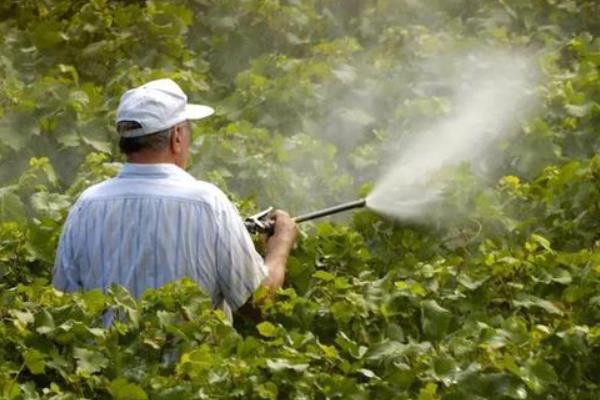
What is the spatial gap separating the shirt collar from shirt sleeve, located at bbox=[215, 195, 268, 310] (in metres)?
0.18

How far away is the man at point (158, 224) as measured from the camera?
500cm

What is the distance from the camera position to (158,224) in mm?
5008

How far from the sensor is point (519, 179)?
6754mm

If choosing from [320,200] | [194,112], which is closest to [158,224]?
[194,112]

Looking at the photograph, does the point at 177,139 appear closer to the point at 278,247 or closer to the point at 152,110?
the point at 152,110

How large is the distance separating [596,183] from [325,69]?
6.69 feet

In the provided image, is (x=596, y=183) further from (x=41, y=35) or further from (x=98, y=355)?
(x=41, y=35)

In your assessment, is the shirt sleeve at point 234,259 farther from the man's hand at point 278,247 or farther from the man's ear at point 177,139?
the man's ear at point 177,139

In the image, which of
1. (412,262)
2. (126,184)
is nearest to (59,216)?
(126,184)

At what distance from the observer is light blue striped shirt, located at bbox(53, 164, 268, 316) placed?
500cm

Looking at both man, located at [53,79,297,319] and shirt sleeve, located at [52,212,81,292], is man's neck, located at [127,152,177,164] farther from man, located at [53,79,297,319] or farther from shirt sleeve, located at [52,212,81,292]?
shirt sleeve, located at [52,212,81,292]

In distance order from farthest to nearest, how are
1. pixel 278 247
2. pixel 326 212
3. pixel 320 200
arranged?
pixel 320 200 → pixel 326 212 → pixel 278 247

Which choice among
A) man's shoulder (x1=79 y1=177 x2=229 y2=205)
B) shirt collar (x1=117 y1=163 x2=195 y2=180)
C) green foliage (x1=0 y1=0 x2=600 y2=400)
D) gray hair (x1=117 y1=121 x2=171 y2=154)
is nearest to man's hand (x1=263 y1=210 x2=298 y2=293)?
green foliage (x1=0 y1=0 x2=600 y2=400)

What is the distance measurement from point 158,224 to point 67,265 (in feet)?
1.21
